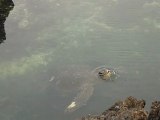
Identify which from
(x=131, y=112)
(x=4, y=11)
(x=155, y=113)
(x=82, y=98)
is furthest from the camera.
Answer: (x=4, y=11)

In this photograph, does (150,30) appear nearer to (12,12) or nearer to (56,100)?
(56,100)

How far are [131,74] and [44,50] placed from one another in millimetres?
6876

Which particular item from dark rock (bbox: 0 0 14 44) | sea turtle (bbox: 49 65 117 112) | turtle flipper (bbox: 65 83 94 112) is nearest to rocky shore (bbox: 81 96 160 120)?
turtle flipper (bbox: 65 83 94 112)

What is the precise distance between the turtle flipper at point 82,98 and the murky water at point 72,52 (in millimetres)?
260

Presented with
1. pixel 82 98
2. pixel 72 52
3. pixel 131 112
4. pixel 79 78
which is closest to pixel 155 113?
pixel 131 112

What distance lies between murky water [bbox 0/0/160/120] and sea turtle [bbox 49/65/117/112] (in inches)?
4.0

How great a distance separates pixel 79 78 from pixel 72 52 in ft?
8.73

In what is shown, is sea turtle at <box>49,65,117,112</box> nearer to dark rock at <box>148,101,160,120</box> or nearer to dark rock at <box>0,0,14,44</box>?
dark rock at <box>0,0,14,44</box>

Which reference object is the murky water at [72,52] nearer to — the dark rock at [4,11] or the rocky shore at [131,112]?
the dark rock at [4,11]

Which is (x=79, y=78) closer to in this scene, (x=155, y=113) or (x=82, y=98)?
(x=82, y=98)

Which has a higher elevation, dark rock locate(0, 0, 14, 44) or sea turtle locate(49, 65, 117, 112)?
dark rock locate(0, 0, 14, 44)

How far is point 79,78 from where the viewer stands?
2423 centimetres

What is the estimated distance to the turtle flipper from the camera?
73.2ft

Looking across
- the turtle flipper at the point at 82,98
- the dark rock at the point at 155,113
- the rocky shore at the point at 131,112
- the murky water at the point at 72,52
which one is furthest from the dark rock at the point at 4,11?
the dark rock at the point at 155,113
